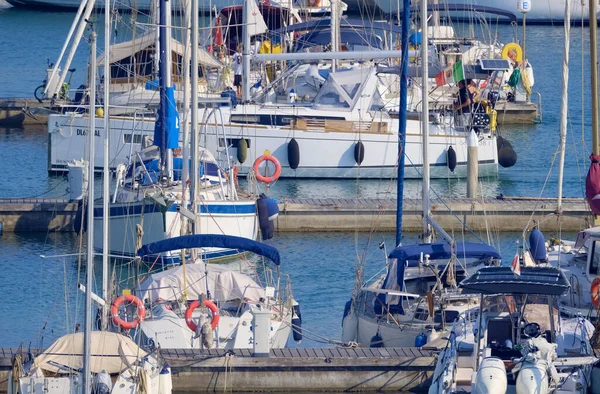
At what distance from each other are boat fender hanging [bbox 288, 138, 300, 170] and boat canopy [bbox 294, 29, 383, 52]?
25.1ft

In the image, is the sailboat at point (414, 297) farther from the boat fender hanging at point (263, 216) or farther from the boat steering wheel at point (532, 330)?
the boat fender hanging at point (263, 216)

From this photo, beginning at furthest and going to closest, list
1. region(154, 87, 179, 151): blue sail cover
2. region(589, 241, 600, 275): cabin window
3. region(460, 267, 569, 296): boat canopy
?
region(154, 87, 179, 151): blue sail cover, region(589, 241, 600, 275): cabin window, region(460, 267, 569, 296): boat canopy

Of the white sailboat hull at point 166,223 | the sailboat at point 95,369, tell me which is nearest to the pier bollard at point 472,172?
the white sailboat hull at point 166,223

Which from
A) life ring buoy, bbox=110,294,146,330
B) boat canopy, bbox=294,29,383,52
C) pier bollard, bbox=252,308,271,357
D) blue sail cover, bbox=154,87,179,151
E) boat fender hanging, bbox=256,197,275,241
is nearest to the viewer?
pier bollard, bbox=252,308,271,357

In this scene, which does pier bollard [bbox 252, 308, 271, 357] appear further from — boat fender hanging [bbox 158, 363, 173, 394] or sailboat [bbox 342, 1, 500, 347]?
sailboat [bbox 342, 1, 500, 347]

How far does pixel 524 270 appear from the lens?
65.0 feet

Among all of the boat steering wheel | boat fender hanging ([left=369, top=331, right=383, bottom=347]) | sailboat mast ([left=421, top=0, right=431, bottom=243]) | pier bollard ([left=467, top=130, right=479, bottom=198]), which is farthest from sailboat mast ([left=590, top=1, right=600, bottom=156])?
the boat steering wheel

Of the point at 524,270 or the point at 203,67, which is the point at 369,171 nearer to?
the point at 203,67

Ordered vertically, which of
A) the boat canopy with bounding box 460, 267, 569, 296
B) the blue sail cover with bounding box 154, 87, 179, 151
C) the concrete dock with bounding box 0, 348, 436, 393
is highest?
the blue sail cover with bounding box 154, 87, 179, 151

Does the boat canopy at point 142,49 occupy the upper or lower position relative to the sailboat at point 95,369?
upper

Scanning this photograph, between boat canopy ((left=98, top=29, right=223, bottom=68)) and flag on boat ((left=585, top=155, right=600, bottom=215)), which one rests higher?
boat canopy ((left=98, top=29, right=223, bottom=68))

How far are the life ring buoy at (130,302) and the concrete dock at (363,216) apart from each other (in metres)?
10.5

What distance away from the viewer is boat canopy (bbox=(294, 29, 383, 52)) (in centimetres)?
4591

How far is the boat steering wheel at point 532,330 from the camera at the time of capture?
19297 millimetres
